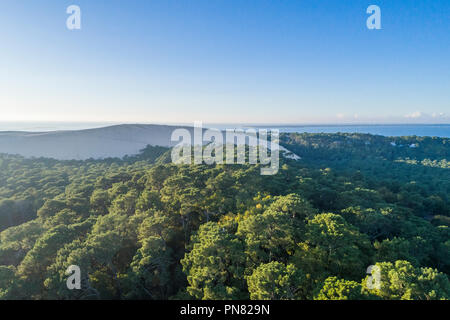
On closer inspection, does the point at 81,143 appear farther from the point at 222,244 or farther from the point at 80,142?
the point at 222,244

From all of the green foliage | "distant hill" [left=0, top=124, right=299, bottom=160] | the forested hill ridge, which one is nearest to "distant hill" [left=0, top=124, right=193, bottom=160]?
"distant hill" [left=0, top=124, right=299, bottom=160]

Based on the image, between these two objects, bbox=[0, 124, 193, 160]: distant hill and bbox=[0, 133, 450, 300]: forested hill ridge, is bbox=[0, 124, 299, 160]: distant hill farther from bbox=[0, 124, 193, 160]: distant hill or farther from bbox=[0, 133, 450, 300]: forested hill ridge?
bbox=[0, 133, 450, 300]: forested hill ridge

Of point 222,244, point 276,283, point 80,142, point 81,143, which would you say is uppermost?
point 80,142

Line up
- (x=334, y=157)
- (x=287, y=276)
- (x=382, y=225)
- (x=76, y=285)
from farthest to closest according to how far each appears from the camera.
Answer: (x=334, y=157) → (x=382, y=225) → (x=76, y=285) → (x=287, y=276)

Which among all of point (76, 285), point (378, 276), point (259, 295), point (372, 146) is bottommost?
point (76, 285)

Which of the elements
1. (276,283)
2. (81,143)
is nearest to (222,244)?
(276,283)

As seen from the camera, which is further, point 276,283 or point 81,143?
point 81,143

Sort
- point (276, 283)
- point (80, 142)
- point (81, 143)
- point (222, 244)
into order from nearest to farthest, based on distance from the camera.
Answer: point (276, 283)
point (222, 244)
point (81, 143)
point (80, 142)

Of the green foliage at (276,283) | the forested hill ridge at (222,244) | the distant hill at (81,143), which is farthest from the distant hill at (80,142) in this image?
the green foliage at (276,283)

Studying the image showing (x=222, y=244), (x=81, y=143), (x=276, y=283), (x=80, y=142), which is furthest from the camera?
(x=80, y=142)
